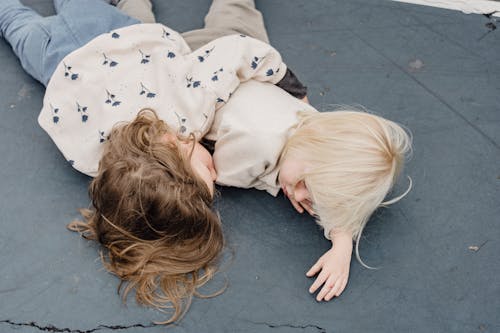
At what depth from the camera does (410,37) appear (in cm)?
172

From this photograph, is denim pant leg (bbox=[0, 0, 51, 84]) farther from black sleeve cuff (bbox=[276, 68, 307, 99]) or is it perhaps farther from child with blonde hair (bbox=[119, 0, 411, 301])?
black sleeve cuff (bbox=[276, 68, 307, 99])

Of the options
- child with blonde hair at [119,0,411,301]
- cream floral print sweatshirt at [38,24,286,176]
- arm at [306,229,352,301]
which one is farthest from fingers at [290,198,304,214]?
cream floral print sweatshirt at [38,24,286,176]

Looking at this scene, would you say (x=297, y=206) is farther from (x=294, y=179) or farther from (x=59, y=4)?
(x=59, y=4)

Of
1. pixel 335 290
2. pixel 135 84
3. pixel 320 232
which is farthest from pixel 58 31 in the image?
pixel 335 290

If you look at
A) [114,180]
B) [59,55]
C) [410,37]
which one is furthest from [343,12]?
[114,180]

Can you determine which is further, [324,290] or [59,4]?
[59,4]

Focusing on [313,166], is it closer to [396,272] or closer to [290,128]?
[290,128]

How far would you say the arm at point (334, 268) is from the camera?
1.20 metres

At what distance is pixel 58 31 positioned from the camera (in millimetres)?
1475

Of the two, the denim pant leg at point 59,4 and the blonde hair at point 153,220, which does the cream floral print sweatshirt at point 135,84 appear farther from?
the denim pant leg at point 59,4

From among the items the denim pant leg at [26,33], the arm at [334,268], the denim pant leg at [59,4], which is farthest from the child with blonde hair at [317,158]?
the denim pant leg at [59,4]

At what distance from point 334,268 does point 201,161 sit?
40 cm

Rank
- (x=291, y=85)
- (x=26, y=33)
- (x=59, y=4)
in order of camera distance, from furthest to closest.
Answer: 1. (x=59, y=4)
2. (x=26, y=33)
3. (x=291, y=85)

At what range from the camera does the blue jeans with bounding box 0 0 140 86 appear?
1456 millimetres
